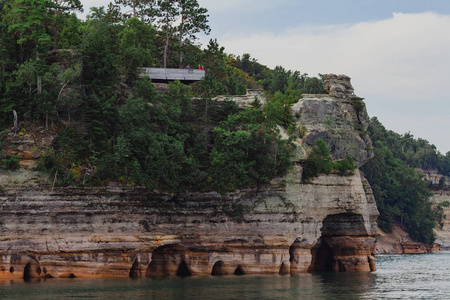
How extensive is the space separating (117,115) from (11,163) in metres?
7.95

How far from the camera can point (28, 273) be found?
3916 centimetres

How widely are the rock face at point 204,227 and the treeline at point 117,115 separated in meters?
1.26

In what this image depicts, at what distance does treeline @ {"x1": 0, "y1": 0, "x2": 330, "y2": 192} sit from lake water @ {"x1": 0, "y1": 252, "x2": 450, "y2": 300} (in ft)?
22.4

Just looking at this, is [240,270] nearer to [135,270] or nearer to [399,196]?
[135,270]

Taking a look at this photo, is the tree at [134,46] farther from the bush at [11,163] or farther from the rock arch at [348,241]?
the rock arch at [348,241]

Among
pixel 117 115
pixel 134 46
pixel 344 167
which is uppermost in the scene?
pixel 134 46

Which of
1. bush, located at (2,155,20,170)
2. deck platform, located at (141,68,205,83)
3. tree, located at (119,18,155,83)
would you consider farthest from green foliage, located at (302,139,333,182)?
bush, located at (2,155,20,170)

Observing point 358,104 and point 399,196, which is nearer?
point 358,104

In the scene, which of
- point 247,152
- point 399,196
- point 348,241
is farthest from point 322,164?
point 399,196

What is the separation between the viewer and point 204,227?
142 ft

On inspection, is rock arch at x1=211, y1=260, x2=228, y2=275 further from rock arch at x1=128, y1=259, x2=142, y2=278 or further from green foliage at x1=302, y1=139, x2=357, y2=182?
green foliage at x1=302, y1=139, x2=357, y2=182

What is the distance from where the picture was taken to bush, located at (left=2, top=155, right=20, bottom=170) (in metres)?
39.4

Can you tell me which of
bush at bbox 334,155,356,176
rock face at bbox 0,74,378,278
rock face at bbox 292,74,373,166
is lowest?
rock face at bbox 0,74,378,278

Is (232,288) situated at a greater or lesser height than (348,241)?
lesser
